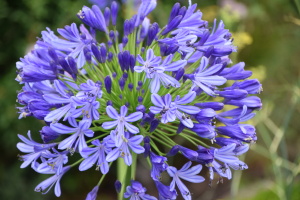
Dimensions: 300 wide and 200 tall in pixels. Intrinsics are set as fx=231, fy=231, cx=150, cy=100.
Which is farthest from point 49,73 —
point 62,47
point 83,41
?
point 83,41

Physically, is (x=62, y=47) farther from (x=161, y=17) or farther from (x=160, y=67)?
(x=161, y=17)

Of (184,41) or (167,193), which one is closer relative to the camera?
(167,193)

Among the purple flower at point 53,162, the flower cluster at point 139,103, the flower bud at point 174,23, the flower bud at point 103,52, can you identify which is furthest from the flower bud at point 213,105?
the purple flower at point 53,162

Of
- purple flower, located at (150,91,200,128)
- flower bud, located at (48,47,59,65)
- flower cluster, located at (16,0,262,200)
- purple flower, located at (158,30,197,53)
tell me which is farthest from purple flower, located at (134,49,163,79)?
flower bud, located at (48,47,59,65)

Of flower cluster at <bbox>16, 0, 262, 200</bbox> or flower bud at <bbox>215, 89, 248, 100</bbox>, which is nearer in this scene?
flower cluster at <bbox>16, 0, 262, 200</bbox>

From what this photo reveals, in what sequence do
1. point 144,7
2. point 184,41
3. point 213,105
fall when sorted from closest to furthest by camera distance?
point 213,105 < point 184,41 < point 144,7

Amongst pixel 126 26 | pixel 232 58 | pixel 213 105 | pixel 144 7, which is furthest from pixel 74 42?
pixel 232 58

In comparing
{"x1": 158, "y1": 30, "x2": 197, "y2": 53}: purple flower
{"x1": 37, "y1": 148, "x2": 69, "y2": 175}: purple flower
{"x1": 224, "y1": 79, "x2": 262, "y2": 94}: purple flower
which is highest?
{"x1": 158, "y1": 30, "x2": 197, "y2": 53}: purple flower

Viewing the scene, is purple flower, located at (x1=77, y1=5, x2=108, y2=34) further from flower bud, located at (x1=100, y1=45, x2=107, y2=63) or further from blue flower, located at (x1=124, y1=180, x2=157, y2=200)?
blue flower, located at (x1=124, y1=180, x2=157, y2=200)

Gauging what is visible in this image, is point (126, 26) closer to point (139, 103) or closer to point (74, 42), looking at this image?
point (74, 42)
